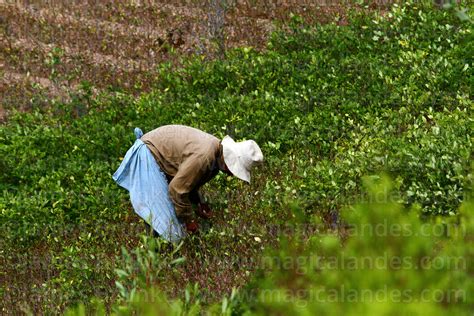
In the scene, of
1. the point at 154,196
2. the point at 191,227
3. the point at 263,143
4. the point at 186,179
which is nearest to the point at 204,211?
the point at 191,227

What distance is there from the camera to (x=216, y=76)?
12016 mm

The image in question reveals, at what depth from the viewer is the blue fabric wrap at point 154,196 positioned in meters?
7.16

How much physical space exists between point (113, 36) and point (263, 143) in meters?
6.96

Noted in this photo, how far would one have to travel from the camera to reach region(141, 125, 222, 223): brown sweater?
677 centimetres

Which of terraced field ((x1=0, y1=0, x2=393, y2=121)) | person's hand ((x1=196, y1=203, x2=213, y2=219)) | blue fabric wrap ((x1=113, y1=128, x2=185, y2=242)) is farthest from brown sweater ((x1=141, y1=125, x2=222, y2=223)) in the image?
terraced field ((x1=0, y1=0, x2=393, y2=121))

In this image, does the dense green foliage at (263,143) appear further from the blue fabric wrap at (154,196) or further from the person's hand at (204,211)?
the blue fabric wrap at (154,196)

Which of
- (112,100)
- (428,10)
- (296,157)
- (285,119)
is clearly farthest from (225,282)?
(428,10)

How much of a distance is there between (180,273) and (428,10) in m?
8.79

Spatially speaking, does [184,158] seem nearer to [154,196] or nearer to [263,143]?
[154,196]

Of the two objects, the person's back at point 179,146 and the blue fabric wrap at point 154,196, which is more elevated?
the person's back at point 179,146

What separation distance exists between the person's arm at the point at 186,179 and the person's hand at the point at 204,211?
31.5 inches

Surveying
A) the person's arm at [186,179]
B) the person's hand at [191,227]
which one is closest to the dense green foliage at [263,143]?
the person's hand at [191,227]

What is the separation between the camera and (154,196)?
718cm

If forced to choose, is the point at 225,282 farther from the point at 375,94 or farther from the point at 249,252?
A: the point at 375,94
